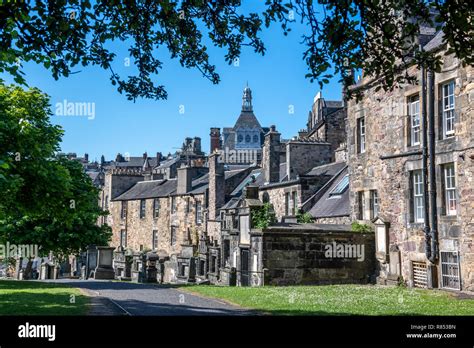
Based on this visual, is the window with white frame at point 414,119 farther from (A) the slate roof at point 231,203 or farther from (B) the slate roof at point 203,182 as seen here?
(B) the slate roof at point 203,182

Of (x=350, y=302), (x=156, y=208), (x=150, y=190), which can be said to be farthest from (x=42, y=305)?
(x=150, y=190)

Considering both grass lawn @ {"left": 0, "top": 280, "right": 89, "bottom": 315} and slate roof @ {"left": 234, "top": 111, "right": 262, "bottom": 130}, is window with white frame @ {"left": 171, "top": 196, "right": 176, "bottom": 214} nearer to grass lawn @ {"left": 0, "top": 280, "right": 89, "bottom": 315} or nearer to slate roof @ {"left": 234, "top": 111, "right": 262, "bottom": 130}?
grass lawn @ {"left": 0, "top": 280, "right": 89, "bottom": 315}

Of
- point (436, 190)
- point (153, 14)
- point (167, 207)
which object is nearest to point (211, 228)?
point (167, 207)

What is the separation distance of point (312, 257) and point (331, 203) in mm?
11257

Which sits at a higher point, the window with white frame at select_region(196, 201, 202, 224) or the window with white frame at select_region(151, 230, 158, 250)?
the window with white frame at select_region(196, 201, 202, 224)

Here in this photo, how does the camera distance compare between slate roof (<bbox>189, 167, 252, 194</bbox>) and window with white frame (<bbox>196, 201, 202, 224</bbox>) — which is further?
window with white frame (<bbox>196, 201, 202, 224</bbox>)

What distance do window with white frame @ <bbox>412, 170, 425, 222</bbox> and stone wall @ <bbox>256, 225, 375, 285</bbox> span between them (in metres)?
2.96

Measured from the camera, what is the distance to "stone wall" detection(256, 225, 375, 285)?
21953 millimetres

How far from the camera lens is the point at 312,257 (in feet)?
72.5

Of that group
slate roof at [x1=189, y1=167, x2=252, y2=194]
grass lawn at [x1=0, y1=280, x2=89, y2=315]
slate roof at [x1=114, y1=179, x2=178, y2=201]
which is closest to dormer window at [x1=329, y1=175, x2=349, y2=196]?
slate roof at [x1=189, y1=167, x2=252, y2=194]

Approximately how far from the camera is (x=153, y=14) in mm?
Result: 9977

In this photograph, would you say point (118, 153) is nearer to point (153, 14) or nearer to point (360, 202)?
point (360, 202)

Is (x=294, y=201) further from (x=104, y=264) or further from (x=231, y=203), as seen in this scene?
(x=104, y=264)

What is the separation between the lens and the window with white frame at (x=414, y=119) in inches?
799
